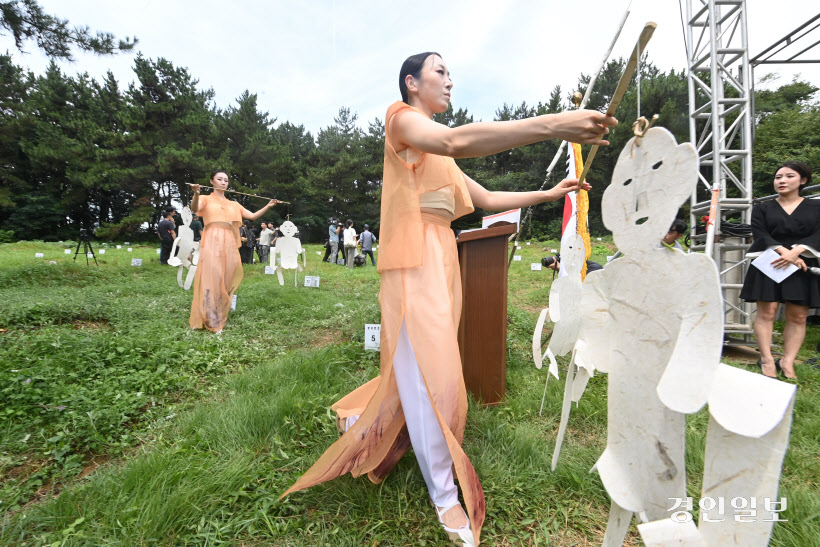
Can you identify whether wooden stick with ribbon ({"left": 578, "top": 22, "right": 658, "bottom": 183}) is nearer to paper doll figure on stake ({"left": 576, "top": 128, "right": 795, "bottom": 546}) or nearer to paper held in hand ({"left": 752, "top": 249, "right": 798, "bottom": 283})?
paper doll figure on stake ({"left": 576, "top": 128, "right": 795, "bottom": 546})

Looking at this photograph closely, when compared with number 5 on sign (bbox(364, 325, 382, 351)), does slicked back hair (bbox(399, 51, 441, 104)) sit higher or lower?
higher

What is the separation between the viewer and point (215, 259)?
4.66m

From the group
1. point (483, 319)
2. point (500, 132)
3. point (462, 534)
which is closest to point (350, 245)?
point (483, 319)

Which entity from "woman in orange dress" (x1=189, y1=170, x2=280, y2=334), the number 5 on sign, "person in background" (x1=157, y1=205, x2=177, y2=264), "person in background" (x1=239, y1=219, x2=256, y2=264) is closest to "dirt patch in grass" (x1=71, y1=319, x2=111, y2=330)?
"woman in orange dress" (x1=189, y1=170, x2=280, y2=334)

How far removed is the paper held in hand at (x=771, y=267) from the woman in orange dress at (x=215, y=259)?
5095 millimetres

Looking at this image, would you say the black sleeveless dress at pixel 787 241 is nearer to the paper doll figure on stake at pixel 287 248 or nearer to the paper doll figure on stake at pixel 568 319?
the paper doll figure on stake at pixel 568 319

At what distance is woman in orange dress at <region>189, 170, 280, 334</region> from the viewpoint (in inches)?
178

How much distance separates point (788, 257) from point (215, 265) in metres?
5.58

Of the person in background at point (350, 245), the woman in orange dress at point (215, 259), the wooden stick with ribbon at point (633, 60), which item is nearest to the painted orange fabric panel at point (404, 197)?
the wooden stick with ribbon at point (633, 60)

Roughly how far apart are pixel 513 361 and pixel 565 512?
176cm

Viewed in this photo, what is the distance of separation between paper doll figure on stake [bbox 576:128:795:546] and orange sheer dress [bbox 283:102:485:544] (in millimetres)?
540

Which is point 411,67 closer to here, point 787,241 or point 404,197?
point 404,197

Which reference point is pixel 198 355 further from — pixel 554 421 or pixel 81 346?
pixel 554 421

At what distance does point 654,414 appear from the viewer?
93 centimetres
